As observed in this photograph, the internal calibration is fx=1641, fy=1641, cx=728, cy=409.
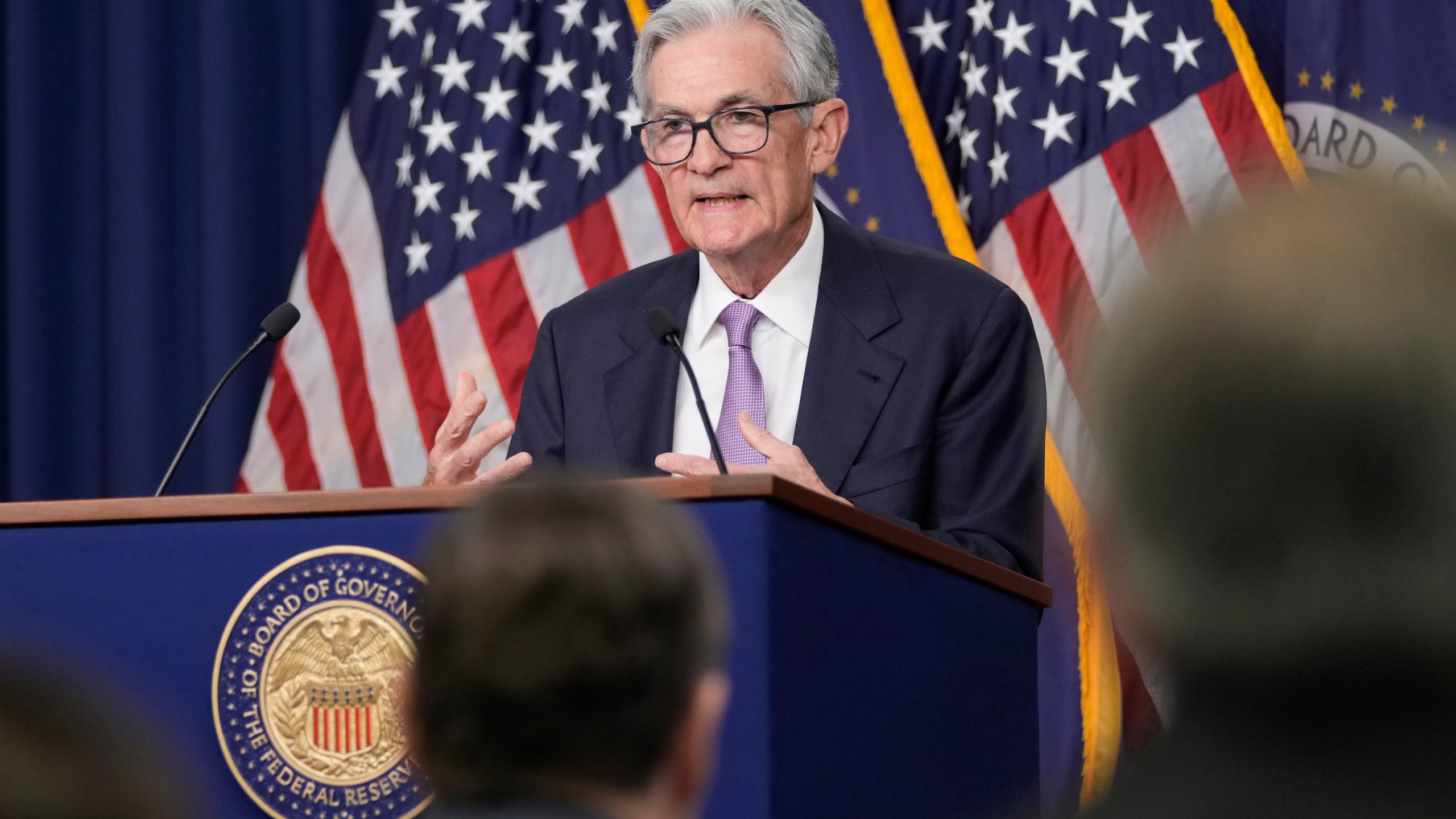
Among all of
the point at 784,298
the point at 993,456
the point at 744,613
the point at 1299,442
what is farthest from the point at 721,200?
the point at 1299,442

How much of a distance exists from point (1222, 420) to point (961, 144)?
3.58m

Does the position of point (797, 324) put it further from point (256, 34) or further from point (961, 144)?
point (256, 34)

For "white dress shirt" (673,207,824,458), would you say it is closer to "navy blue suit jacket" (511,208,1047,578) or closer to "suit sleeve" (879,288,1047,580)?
"navy blue suit jacket" (511,208,1047,578)

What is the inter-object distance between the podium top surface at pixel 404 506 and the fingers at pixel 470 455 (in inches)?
18.5

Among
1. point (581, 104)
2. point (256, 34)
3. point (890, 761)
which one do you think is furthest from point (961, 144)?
point (890, 761)

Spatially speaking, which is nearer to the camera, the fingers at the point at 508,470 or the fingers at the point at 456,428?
the fingers at the point at 508,470

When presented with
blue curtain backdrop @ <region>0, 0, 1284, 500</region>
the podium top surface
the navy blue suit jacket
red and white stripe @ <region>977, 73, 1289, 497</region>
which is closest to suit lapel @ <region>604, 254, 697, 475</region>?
the navy blue suit jacket

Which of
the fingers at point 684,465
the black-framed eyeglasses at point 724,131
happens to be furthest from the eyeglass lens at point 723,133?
the fingers at point 684,465

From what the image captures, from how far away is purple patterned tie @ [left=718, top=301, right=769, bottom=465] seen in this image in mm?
2586

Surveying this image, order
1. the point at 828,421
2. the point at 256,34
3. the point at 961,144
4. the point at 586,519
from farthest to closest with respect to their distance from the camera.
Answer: the point at 256,34
the point at 961,144
the point at 828,421
the point at 586,519

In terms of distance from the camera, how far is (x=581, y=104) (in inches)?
172

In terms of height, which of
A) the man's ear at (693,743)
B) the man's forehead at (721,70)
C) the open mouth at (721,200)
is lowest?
the man's ear at (693,743)

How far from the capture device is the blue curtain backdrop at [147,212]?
4629 mm

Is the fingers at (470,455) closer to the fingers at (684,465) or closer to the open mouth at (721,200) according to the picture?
the fingers at (684,465)
